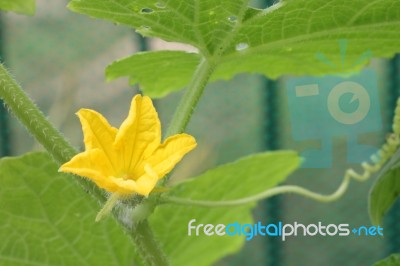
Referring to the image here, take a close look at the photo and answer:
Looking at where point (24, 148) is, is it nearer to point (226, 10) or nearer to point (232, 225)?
point (232, 225)

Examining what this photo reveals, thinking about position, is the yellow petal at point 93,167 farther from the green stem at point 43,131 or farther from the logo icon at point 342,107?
the logo icon at point 342,107

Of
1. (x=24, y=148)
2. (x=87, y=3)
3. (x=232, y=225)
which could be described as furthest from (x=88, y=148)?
(x=24, y=148)

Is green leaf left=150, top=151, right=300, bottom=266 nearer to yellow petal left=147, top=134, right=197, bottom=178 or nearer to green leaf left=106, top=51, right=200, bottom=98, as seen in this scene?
green leaf left=106, top=51, right=200, bottom=98

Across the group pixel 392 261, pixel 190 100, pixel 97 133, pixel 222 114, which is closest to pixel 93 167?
pixel 97 133

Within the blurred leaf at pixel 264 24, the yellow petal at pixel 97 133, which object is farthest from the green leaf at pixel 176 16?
the yellow petal at pixel 97 133

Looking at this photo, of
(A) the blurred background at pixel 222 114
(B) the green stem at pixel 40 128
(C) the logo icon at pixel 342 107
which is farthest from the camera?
(A) the blurred background at pixel 222 114

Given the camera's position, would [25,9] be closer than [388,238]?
Yes

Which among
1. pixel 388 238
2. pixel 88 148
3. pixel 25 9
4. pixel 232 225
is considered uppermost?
pixel 25 9
